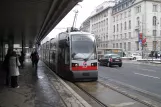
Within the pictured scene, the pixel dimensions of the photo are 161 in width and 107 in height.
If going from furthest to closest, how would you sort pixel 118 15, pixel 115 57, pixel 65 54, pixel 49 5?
1. pixel 118 15
2. pixel 115 57
3. pixel 65 54
4. pixel 49 5

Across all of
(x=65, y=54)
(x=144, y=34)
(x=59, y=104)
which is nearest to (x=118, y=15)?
(x=144, y=34)

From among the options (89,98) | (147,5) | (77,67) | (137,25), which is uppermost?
(147,5)

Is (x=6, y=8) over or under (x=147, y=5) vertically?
under

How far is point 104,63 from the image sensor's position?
3353 cm

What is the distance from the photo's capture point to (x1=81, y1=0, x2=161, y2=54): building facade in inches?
3191

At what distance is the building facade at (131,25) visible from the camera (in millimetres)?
81062

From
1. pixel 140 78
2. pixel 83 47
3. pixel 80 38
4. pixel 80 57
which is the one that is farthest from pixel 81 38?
pixel 140 78

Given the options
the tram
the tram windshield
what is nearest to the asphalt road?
the tram

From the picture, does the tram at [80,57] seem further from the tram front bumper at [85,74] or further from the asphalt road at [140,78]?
the asphalt road at [140,78]

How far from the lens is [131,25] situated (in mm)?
87875

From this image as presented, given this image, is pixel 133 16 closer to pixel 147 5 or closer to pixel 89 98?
pixel 147 5

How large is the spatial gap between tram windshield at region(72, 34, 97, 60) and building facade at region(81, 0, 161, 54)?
52775mm

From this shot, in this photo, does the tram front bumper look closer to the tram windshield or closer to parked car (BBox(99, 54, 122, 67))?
the tram windshield

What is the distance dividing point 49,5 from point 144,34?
71209 millimetres
